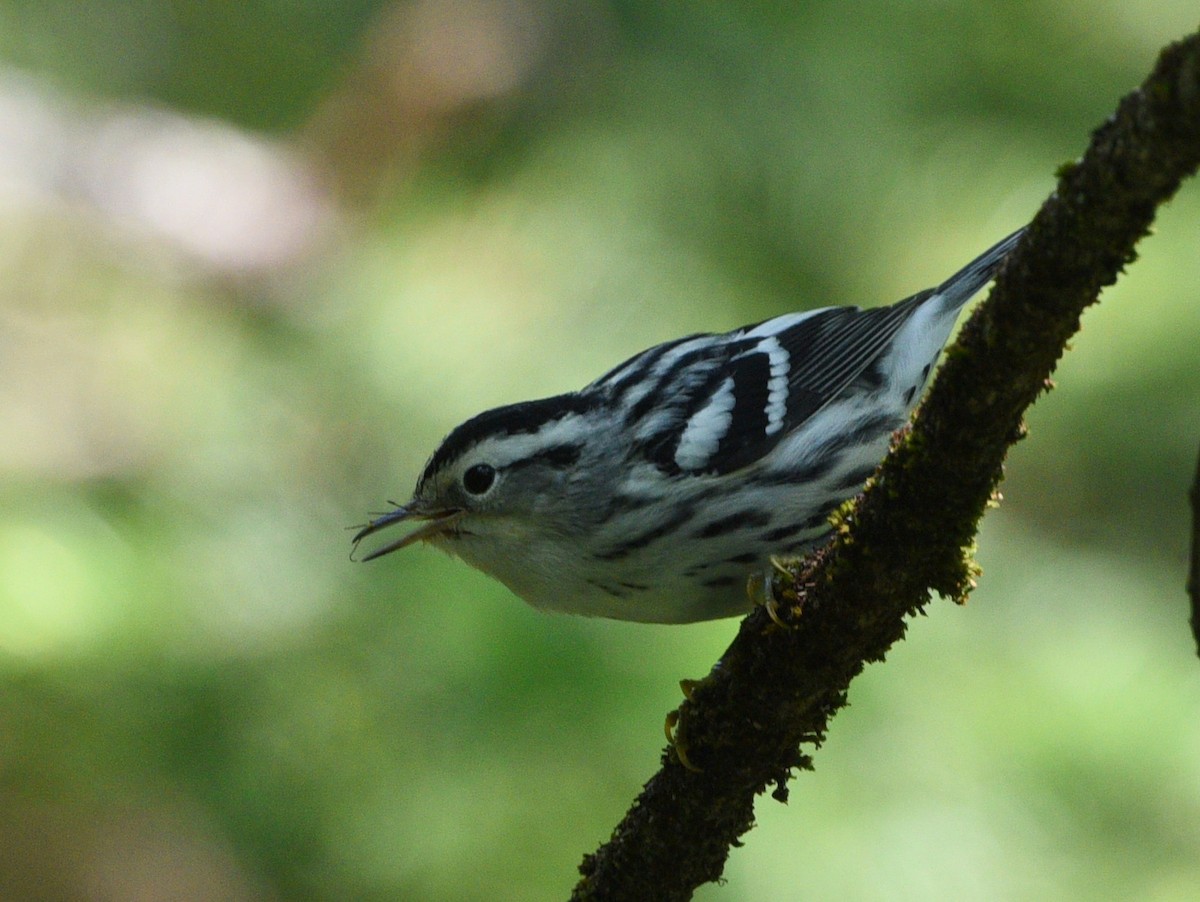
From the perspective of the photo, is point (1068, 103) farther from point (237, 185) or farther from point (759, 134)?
point (237, 185)

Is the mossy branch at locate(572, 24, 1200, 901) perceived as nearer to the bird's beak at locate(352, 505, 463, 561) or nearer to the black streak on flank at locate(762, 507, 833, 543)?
the black streak on flank at locate(762, 507, 833, 543)

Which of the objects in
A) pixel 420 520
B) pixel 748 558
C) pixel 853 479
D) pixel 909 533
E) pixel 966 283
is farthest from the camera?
pixel 420 520

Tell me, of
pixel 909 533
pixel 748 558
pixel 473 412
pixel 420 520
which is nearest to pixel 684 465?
pixel 748 558

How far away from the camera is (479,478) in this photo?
3023mm

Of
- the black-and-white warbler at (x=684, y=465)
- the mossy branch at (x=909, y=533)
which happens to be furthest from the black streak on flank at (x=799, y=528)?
the mossy branch at (x=909, y=533)

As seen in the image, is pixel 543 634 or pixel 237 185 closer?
pixel 543 634

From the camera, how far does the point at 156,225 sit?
4.51 m

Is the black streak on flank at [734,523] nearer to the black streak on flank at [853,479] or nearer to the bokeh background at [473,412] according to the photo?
the black streak on flank at [853,479]

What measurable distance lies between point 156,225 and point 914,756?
293 centimetres

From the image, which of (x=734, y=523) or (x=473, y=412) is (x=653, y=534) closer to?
(x=734, y=523)

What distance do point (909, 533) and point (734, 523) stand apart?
84 centimetres

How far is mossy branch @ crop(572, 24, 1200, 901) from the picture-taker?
57.7 inches

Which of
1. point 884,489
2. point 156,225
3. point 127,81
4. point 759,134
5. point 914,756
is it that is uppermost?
point 127,81

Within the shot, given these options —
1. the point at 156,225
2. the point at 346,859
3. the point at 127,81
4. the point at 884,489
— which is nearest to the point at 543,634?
the point at 346,859
